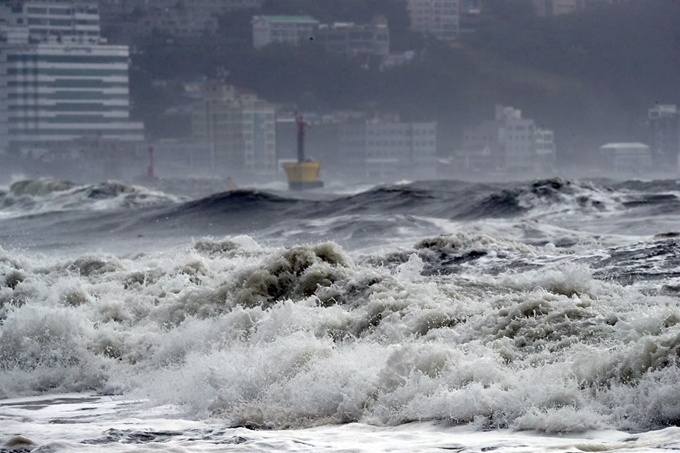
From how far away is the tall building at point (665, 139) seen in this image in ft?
351

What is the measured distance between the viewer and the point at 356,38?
13262 cm

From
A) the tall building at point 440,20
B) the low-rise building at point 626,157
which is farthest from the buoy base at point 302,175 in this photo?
the tall building at point 440,20

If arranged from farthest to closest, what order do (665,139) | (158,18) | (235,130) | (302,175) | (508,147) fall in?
(158,18) → (235,130) → (508,147) → (665,139) → (302,175)

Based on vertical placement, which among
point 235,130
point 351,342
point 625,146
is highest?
point 351,342

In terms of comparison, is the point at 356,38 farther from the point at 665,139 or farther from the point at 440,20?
the point at 665,139

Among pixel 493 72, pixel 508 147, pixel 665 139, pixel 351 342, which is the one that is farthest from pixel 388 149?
pixel 351 342

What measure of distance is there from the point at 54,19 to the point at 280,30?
26.9 m

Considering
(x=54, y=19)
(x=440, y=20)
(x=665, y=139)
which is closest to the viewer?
(x=665, y=139)

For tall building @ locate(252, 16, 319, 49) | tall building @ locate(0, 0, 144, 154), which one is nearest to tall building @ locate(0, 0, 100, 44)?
tall building @ locate(0, 0, 144, 154)

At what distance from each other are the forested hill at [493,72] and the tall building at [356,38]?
2000 millimetres

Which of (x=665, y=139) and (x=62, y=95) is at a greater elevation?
(x=62, y=95)

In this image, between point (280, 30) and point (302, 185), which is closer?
point (302, 185)

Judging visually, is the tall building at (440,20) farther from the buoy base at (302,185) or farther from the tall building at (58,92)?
the buoy base at (302,185)

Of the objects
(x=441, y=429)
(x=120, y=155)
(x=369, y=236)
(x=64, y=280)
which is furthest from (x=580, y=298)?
(x=120, y=155)
